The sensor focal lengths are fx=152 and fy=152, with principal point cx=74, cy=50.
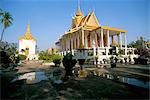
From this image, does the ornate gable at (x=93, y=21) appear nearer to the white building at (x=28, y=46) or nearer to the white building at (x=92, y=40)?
the white building at (x=92, y=40)

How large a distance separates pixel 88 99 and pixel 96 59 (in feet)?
46.8

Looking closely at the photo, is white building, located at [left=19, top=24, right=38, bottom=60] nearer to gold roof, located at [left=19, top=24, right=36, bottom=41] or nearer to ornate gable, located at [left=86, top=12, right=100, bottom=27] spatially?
gold roof, located at [left=19, top=24, right=36, bottom=41]

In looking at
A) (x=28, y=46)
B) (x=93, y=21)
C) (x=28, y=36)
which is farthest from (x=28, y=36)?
(x=93, y=21)

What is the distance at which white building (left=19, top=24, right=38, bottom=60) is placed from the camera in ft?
149

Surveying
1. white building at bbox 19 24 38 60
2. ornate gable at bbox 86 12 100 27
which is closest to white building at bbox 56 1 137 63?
ornate gable at bbox 86 12 100 27

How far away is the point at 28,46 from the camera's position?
1805 inches

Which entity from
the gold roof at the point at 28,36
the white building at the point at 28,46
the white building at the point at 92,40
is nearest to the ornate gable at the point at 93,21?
the white building at the point at 92,40

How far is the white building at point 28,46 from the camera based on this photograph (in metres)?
45.4

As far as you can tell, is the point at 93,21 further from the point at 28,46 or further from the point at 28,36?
the point at 28,36

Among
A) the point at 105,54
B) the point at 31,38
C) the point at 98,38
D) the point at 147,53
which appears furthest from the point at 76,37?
the point at 31,38

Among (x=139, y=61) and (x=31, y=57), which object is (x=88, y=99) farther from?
(x=31, y=57)

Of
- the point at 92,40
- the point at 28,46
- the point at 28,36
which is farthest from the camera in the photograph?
the point at 28,36

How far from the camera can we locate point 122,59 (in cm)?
2038

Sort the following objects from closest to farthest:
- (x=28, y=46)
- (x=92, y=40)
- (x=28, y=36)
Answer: (x=92, y=40)
(x=28, y=46)
(x=28, y=36)
